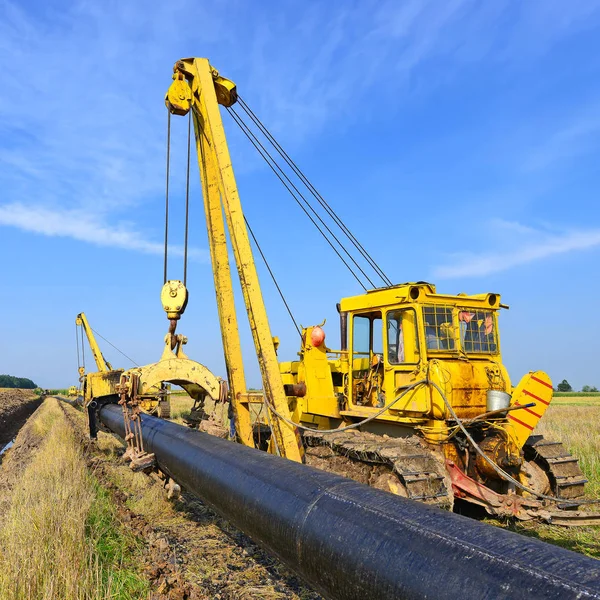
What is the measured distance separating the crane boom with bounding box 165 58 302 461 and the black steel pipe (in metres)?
3.26

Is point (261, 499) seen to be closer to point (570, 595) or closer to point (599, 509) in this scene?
point (570, 595)

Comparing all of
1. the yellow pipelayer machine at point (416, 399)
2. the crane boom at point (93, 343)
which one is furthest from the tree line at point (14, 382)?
the yellow pipelayer machine at point (416, 399)

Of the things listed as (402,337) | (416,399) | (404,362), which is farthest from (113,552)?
(402,337)

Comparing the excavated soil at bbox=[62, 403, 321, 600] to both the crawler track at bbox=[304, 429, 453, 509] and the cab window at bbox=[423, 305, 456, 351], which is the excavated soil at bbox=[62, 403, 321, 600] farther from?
the cab window at bbox=[423, 305, 456, 351]

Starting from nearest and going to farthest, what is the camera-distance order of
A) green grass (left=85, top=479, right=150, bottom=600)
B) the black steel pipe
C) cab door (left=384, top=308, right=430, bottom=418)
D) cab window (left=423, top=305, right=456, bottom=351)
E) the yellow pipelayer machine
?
the black steel pipe, green grass (left=85, top=479, right=150, bottom=600), the yellow pipelayer machine, cab door (left=384, top=308, right=430, bottom=418), cab window (left=423, top=305, right=456, bottom=351)

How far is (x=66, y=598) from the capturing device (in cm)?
392

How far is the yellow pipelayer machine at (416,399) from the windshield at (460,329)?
2 centimetres

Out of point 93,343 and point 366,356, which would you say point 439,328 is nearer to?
point 366,356

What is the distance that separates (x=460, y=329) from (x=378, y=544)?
5.86 metres

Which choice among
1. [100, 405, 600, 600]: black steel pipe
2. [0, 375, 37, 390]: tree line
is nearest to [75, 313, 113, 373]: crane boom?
[100, 405, 600, 600]: black steel pipe

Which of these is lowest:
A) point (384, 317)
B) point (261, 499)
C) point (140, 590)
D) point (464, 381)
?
point (140, 590)

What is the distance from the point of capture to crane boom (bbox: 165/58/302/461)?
7617 millimetres

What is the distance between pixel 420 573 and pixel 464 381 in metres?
5.65

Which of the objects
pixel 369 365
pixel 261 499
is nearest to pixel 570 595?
pixel 261 499
